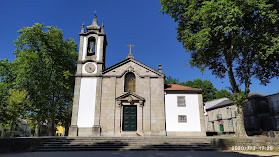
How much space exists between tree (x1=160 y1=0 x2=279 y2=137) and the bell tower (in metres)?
8.54

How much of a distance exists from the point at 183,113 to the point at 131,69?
25.2 feet

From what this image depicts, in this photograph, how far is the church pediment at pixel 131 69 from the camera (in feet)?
68.0

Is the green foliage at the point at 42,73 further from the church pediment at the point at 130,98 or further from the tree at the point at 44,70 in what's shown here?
the church pediment at the point at 130,98

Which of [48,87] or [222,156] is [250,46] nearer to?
[222,156]

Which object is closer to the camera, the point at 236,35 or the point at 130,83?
the point at 236,35

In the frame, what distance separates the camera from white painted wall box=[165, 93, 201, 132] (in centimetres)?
1984

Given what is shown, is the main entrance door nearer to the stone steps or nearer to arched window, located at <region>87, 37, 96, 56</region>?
the stone steps

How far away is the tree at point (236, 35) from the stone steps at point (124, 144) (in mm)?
5298

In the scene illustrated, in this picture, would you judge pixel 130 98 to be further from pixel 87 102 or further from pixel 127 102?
pixel 87 102

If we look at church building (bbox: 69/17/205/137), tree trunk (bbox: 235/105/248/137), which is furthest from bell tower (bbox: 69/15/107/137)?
tree trunk (bbox: 235/105/248/137)

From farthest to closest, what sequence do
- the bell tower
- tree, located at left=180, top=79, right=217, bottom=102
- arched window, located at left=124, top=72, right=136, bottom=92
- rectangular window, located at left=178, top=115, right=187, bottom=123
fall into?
1. tree, located at left=180, top=79, right=217, bottom=102
2. arched window, located at left=124, top=72, right=136, bottom=92
3. rectangular window, located at left=178, top=115, right=187, bottom=123
4. the bell tower

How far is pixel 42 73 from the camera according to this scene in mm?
24188

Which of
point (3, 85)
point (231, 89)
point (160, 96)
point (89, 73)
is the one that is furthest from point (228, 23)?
point (3, 85)

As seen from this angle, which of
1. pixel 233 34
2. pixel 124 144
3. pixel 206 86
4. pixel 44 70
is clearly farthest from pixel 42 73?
pixel 206 86
